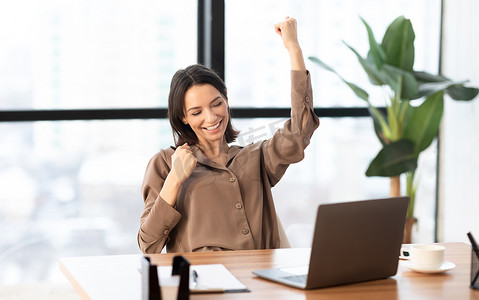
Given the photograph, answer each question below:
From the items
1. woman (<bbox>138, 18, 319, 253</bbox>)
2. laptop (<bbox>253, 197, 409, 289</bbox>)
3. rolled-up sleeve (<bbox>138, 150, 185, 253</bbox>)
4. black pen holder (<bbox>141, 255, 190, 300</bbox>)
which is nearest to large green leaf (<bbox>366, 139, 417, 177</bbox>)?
woman (<bbox>138, 18, 319, 253</bbox>)

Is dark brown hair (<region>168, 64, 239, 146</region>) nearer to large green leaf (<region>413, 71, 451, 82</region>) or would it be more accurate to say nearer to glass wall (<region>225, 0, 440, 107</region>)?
glass wall (<region>225, 0, 440, 107</region>)

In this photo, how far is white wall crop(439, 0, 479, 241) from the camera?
4027mm

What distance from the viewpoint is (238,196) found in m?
2.31

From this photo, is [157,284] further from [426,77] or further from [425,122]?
[426,77]

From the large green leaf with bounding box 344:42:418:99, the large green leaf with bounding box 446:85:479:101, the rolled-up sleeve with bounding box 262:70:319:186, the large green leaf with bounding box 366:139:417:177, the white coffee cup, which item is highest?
the large green leaf with bounding box 344:42:418:99

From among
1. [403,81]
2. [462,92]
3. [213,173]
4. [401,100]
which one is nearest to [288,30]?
[213,173]

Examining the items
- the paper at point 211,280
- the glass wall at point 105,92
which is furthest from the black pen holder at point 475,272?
the glass wall at point 105,92

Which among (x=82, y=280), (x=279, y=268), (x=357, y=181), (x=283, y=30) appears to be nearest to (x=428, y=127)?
(x=357, y=181)

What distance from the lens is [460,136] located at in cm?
419

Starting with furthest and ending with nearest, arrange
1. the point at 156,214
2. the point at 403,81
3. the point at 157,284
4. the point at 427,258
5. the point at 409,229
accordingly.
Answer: the point at 409,229, the point at 403,81, the point at 156,214, the point at 427,258, the point at 157,284

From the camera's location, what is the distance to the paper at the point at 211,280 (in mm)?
1570

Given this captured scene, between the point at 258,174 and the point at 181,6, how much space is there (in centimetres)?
187

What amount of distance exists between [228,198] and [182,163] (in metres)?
0.23

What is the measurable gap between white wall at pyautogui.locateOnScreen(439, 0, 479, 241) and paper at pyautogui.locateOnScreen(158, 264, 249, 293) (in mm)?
2665
